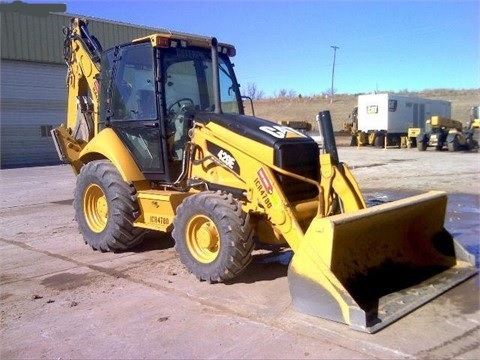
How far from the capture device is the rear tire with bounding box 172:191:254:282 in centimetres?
515

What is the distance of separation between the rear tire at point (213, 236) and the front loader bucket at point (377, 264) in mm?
762

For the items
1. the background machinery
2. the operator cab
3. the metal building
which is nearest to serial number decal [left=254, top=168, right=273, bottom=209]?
the operator cab

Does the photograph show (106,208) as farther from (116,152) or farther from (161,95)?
(161,95)

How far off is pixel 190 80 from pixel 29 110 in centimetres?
1900

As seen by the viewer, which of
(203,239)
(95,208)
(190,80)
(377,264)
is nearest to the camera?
(377,264)

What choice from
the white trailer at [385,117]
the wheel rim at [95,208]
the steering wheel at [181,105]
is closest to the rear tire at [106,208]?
the wheel rim at [95,208]

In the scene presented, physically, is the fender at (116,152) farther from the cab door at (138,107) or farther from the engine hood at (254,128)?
the engine hood at (254,128)

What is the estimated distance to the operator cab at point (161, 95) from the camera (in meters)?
6.25

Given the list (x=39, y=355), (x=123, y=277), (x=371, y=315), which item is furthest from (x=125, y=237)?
(x=371, y=315)

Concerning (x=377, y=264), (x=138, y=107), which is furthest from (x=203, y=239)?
(x=138, y=107)

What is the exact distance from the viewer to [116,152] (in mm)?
6676

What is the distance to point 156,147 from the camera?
251 inches

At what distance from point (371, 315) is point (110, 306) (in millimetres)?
2393

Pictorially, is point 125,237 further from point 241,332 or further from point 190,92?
point 241,332
